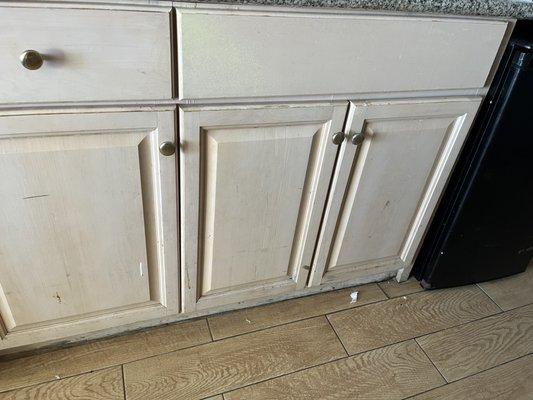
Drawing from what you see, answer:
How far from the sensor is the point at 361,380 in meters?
1.10

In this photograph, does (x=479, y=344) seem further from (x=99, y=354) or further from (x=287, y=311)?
(x=99, y=354)

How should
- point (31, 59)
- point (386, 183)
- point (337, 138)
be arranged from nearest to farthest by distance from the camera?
point (31, 59)
point (337, 138)
point (386, 183)

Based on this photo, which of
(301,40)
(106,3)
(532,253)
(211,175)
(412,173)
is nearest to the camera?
(106,3)

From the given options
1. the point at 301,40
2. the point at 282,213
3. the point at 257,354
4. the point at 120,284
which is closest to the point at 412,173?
the point at 282,213

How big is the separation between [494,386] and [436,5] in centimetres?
100

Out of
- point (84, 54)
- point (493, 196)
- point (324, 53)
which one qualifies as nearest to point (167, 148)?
point (84, 54)

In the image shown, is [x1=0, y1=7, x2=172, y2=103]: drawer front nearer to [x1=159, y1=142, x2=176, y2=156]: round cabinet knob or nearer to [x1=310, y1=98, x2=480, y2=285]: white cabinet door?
[x1=159, y1=142, x2=176, y2=156]: round cabinet knob

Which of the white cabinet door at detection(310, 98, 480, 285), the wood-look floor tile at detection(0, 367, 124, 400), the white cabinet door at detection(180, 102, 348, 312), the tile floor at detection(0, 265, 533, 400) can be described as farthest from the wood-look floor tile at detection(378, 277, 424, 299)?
the wood-look floor tile at detection(0, 367, 124, 400)

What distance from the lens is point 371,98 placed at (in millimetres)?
898

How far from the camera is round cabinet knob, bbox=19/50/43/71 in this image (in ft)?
2.01

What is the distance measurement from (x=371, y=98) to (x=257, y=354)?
74 centimetres

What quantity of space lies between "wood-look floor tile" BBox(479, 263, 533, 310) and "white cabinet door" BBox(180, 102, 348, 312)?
2.44 ft

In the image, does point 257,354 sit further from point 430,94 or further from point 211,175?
point 430,94

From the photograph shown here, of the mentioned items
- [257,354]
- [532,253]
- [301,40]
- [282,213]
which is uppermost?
[301,40]
